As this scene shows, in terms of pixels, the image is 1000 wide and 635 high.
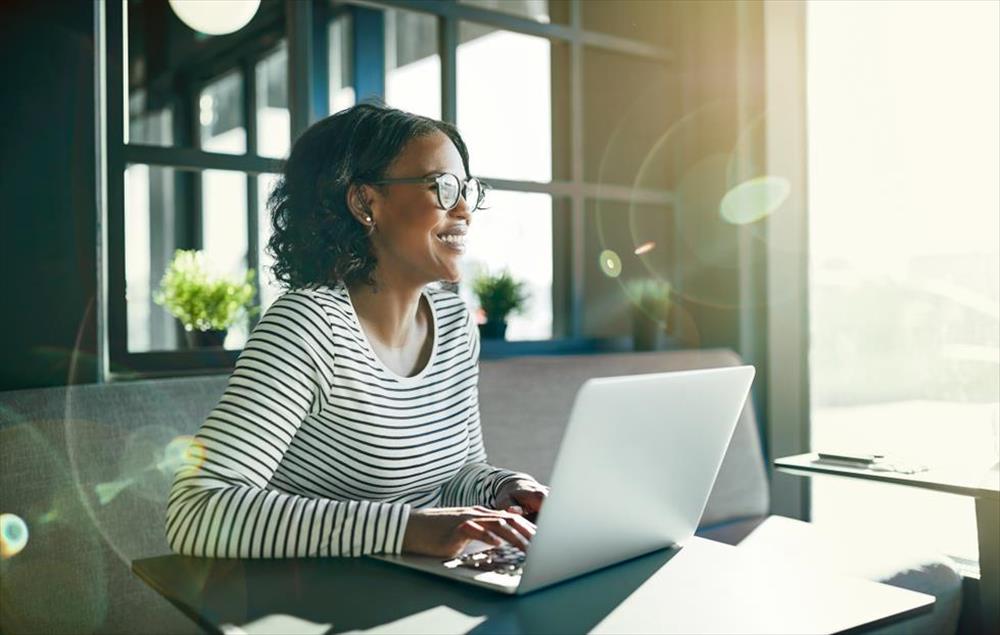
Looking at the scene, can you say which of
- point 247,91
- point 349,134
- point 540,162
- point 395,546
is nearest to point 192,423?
point 349,134

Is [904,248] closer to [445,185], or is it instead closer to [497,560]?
[445,185]

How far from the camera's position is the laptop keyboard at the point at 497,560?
1.05 m

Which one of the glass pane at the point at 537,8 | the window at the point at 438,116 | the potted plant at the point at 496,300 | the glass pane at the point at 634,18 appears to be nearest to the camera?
the window at the point at 438,116

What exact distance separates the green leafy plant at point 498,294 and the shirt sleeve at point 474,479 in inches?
43.0

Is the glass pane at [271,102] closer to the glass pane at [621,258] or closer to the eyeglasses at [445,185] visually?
the glass pane at [621,258]

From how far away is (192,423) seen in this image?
182 centimetres

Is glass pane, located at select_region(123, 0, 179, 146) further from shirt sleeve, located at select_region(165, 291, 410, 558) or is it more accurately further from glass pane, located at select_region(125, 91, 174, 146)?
shirt sleeve, located at select_region(165, 291, 410, 558)

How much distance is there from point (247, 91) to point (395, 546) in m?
4.19

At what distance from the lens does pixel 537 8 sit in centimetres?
313

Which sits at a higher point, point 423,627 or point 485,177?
point 485,177

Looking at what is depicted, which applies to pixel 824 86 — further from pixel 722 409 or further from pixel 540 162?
pixel 722 409

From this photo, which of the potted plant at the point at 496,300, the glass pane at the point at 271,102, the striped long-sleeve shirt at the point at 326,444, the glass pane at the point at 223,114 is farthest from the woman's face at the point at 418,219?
the glass pane at the point at 223,114

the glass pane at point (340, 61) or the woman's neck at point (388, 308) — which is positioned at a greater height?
the glass pane at point (340, 61)

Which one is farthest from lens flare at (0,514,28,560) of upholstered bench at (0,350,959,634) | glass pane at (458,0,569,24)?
glass pane at (458,0,569,24)
